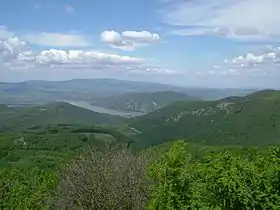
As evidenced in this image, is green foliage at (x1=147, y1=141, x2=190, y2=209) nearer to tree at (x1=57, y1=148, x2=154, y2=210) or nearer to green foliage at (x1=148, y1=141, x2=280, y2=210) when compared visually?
green foliage at (x1=148, y1=141, x2=280, y2=210)

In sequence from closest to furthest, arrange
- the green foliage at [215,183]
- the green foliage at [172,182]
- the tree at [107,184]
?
1. the green foliage at [172,182]
2. the green foliage at [215,183]
3. the tree at [107,184]

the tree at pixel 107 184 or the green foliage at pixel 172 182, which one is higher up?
the green foliage at pixel 172 182

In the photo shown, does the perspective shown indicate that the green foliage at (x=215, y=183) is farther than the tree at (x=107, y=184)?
No

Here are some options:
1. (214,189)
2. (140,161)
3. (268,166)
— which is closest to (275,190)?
(268,166)

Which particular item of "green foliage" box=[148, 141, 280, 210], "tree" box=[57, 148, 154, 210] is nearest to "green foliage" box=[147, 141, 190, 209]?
"green foliage" box=[148, 141, 280, 210]

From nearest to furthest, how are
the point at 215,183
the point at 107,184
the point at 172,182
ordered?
the point at 172,182 < the point at 215,183 < the point at 107,184

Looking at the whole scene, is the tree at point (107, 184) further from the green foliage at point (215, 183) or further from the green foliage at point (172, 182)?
the green foliage at point (172, 182)

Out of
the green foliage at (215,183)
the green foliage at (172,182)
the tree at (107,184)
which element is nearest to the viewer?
the green foliage at (172,182)

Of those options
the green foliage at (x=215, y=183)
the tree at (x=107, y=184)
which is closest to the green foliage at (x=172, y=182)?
the green foliage at (x=215, y=183)

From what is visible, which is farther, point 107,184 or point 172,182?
point 107,184

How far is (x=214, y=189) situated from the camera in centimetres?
3466

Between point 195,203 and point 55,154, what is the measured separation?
176m

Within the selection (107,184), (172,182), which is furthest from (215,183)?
(107,184)

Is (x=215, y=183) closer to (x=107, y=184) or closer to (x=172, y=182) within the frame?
(x=172, y=182)
